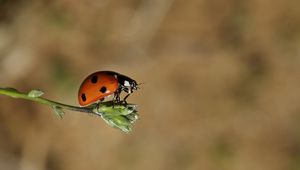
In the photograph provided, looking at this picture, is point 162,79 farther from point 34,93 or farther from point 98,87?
point 34,93

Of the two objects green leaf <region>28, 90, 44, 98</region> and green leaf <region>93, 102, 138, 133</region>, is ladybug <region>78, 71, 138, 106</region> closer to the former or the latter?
green leaf <region>93, 102, 138, 133</region>

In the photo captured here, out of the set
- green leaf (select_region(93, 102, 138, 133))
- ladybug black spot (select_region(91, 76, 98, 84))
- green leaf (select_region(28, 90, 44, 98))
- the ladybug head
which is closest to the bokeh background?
the ladybug head

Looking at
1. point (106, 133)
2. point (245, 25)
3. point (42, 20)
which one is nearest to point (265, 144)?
point (245, 25)

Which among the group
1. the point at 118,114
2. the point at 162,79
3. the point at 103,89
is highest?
the point at 162,79

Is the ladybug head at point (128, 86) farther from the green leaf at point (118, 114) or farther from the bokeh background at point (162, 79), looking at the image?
the bokeh background at point (162, 79)

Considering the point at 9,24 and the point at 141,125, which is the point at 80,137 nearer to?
the point at 141,125

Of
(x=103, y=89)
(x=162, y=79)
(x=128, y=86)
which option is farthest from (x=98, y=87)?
(x=162, y=79)

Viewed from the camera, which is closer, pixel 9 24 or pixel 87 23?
pixel 9 24

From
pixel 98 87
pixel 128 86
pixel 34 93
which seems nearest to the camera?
pixel 34 93
